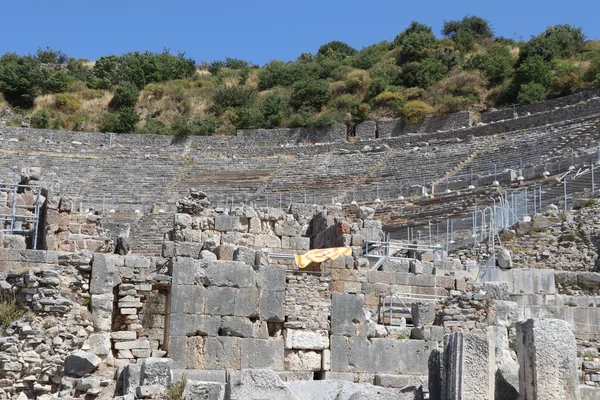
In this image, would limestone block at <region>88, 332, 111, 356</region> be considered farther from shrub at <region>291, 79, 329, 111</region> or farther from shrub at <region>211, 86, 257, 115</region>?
shrub at <region>211, 86, 257, 115</region>

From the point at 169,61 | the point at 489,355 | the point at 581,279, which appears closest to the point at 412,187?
the point at 581,279

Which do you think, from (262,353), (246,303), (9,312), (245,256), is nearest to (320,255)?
(245,256)

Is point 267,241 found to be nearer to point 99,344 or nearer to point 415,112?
point 99,344

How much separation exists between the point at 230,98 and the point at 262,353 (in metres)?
48.7

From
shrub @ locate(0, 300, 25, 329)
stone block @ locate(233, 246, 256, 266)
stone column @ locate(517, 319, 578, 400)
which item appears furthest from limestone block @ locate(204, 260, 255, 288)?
stone column @ locate(517, 319, 578, 400)

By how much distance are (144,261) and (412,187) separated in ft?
83.7

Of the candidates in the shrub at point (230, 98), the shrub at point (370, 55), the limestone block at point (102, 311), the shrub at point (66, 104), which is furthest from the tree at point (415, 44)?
the limestone block at point (102, 311)

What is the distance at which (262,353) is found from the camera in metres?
13.3

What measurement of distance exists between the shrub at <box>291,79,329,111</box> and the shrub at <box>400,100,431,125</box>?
711cm

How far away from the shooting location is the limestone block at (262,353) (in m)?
13.1

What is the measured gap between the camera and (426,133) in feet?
170

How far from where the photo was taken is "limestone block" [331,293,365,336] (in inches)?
545

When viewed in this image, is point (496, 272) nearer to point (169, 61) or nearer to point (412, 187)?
point (412, 187)

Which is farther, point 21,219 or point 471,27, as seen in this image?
point 471,27
